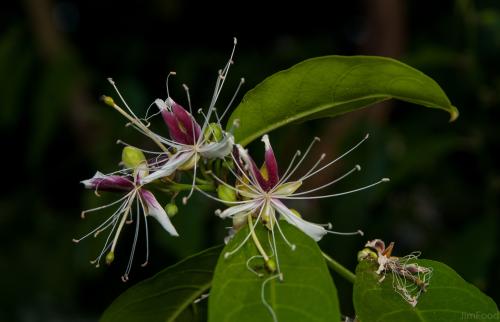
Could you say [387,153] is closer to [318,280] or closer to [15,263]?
[318,280]

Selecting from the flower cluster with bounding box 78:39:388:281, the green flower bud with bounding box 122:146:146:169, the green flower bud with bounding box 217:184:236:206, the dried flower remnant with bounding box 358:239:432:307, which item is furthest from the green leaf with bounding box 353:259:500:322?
the green flower bud with bounding box 122:146:146:169

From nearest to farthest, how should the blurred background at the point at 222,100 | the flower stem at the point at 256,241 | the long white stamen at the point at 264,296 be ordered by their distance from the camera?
the long white stamen at the point at 264,296, the flower stem at the point at 256,241, the blurred background at the point at 222,100

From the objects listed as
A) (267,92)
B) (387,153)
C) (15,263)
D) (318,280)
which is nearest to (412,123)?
(387,153)

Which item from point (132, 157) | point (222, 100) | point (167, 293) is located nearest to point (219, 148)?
point (132, 157)

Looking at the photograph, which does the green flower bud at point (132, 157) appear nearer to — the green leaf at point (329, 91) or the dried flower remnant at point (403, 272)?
the green leaf at point (329, 91)

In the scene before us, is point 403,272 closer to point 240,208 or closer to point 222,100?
point 240,208

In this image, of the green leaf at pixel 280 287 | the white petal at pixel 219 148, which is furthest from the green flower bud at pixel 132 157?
the green leaf at pixel 280 287
